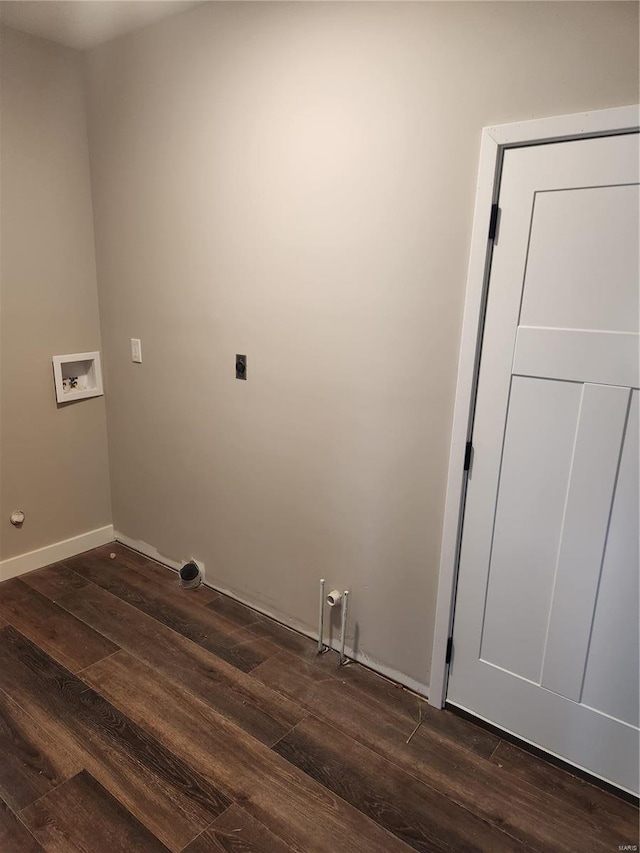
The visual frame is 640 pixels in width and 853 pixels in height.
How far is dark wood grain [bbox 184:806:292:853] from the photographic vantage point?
4.87 feet

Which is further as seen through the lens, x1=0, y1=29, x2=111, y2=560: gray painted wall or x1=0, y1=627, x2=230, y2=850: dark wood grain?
x1=0, y1=29, x2=111, y2=560: gray painted wall

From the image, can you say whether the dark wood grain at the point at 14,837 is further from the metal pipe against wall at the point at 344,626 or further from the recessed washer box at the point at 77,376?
the recessed washer box at the point at 77,376

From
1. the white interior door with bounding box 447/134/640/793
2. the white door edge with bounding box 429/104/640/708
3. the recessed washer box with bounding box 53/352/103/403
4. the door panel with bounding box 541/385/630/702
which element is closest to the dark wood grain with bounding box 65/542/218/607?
the recessed washer box with bounding box 53/352/103/403

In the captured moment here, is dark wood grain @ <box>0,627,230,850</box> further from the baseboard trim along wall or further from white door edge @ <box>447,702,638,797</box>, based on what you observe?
white door edge @ <box>447,702,638,797</box>

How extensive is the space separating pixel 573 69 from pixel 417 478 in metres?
1.33

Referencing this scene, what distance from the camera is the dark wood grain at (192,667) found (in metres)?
1.96

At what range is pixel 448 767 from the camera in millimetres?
1766

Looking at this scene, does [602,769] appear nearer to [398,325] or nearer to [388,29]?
[398,325]

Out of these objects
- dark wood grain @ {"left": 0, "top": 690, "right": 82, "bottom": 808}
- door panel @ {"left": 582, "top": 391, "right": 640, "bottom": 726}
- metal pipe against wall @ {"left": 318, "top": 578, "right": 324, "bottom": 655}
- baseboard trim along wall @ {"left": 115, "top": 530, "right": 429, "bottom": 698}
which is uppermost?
door panel @ {"left": 582, "top": 391, "right": 640, "bottom": 726}

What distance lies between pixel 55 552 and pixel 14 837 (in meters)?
1.71

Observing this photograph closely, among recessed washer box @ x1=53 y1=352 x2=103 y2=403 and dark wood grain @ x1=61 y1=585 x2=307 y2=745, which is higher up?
recessed washer box @ x1=53 y1=352 x2=103 y2=403

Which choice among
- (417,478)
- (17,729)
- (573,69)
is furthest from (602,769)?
(573,69)

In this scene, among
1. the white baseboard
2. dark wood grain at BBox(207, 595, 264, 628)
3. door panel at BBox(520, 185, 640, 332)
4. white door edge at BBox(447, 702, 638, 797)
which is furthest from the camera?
the white baseboard

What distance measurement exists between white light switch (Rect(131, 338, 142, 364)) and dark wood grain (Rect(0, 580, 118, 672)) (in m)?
1.32
